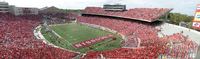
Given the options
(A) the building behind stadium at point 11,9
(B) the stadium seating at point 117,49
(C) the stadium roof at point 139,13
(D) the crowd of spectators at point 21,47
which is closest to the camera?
(B) the stadium seating at point 117,49

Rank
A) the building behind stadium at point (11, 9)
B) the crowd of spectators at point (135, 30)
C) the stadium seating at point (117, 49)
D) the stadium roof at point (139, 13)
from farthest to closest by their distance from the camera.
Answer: the building behind stadium at point (11, 9), the stadium roof at point (139, 13), the crowd of spectators at point (135, 30), the stadium seating at point (117, 49)

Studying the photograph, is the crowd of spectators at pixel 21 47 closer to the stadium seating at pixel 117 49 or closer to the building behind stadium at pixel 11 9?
the stadium seating at pixel 117 49

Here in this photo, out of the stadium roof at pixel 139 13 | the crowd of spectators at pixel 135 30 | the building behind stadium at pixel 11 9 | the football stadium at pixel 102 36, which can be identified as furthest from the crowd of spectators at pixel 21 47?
the stadium roof at pixel 139 13

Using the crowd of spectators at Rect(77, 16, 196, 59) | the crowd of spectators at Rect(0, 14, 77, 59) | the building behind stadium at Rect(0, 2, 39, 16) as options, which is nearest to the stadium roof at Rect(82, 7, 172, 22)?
the crowd of spectators at Rect(77, 16, 196, 59)

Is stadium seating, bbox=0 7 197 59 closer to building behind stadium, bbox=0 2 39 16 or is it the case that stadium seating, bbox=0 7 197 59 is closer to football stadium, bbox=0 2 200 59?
football stadium, bbox=0 2 200 59

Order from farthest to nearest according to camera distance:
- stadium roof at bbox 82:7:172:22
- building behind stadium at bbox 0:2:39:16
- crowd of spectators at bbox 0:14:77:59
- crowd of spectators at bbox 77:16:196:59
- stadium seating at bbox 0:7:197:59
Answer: building behind stadium at bbox 0:2:39:16, stadium roof at bbox 82:7:172:22, crowd of spectators at bbox 77:16:196:59, crowd of spectators at bbox 0:14:77:59, stadium seating at bbox 0:7:197:59

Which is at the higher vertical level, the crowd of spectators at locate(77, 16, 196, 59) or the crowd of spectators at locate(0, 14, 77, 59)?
the crowd of spectators at locate(0, 14, 77, 59)

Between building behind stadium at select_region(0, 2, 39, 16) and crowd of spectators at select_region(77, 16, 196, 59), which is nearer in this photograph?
crowd of spectators at select_region(77, 16, 196, 59)

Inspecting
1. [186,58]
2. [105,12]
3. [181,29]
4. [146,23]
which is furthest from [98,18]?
[186,58]
